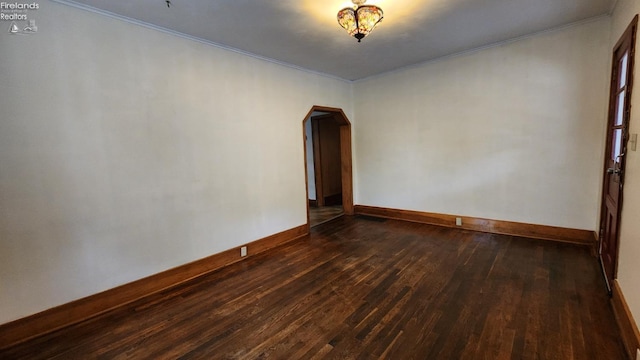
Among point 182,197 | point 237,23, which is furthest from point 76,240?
point 237,23

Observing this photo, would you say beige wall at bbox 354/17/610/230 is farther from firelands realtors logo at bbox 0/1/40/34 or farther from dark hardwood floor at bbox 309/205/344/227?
firelands realtors logo at bbox 0/1/40/34

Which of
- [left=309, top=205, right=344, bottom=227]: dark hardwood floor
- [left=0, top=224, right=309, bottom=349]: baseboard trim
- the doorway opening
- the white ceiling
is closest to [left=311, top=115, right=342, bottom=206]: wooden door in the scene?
the doorway opening

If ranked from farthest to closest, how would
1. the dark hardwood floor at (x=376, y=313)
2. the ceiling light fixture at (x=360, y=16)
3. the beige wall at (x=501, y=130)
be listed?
the beige wall at (x=501, y=130), the ceiling light fixture at (x=360, y=16), the dark hardwood floor at (x=376, y=313)

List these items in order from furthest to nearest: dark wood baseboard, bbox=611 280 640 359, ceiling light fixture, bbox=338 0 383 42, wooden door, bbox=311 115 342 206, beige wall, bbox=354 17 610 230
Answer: wooden door, bbox=311 115 342 206 → beige wall, bbox=354 17 610 230 → ceiling light fixture, bbox=338 0 383 42 → dark wood baseboard, bbox=611 280 640 359

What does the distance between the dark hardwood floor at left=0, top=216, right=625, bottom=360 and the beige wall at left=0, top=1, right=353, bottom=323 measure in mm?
443

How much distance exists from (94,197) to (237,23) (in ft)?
6.76

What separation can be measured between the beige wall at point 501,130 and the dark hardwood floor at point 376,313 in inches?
27.2

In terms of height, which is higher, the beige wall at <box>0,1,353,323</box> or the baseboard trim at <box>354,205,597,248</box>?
the beige wall at <box>0,1,353,323</box>

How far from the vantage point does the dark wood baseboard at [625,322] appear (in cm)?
166

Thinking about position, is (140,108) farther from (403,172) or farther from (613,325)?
(613,325)

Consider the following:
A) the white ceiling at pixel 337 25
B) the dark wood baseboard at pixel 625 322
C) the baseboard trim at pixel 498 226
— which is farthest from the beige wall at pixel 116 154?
the dark wood baseboard at pixel 625 322

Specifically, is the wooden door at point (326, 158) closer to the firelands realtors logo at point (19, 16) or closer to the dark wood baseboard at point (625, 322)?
the firelands realtors logo at point (19, 16)

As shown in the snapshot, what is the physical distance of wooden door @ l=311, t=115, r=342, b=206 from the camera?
6395 millimetres

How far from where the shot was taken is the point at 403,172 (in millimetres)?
4859
